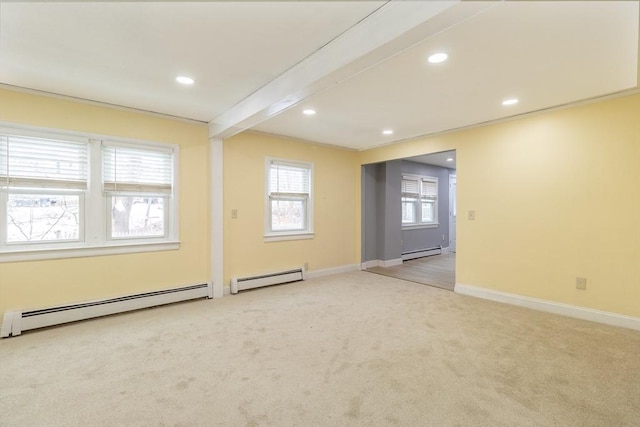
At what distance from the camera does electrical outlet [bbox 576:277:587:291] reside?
132 inches

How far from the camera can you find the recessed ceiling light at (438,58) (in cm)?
225

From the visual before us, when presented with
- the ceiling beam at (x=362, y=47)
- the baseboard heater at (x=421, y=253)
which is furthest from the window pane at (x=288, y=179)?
the baseboard heater at (x=421, y=253)

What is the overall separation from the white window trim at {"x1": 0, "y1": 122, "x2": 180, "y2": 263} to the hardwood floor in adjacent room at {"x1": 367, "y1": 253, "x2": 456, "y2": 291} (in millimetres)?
3755

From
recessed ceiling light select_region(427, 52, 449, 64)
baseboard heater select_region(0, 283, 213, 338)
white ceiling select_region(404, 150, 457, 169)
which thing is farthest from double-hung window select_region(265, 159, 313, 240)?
recessed ceiling light select_region(427, 52, 449, 64)

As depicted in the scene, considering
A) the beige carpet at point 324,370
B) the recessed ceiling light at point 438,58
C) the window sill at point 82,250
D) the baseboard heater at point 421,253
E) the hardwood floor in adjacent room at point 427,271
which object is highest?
the recessed ceiling light at point 438,58

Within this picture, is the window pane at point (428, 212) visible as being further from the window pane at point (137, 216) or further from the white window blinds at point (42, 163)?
the white window blinds at point (42, 163)

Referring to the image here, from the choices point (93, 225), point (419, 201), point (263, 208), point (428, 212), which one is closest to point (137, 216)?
point (93, 225)

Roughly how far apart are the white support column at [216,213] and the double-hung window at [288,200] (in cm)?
79

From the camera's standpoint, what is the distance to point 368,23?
1914 millimetres

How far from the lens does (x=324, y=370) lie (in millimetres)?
2283

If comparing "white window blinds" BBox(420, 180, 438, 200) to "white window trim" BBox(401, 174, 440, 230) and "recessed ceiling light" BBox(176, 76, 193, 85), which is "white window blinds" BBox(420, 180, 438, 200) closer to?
"white window trim" BBox(401, 174, 440, 230)

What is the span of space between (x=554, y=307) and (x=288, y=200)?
12.9ft

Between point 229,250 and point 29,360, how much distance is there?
2.31m

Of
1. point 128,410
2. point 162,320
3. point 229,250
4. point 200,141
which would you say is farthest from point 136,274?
point 128,410
